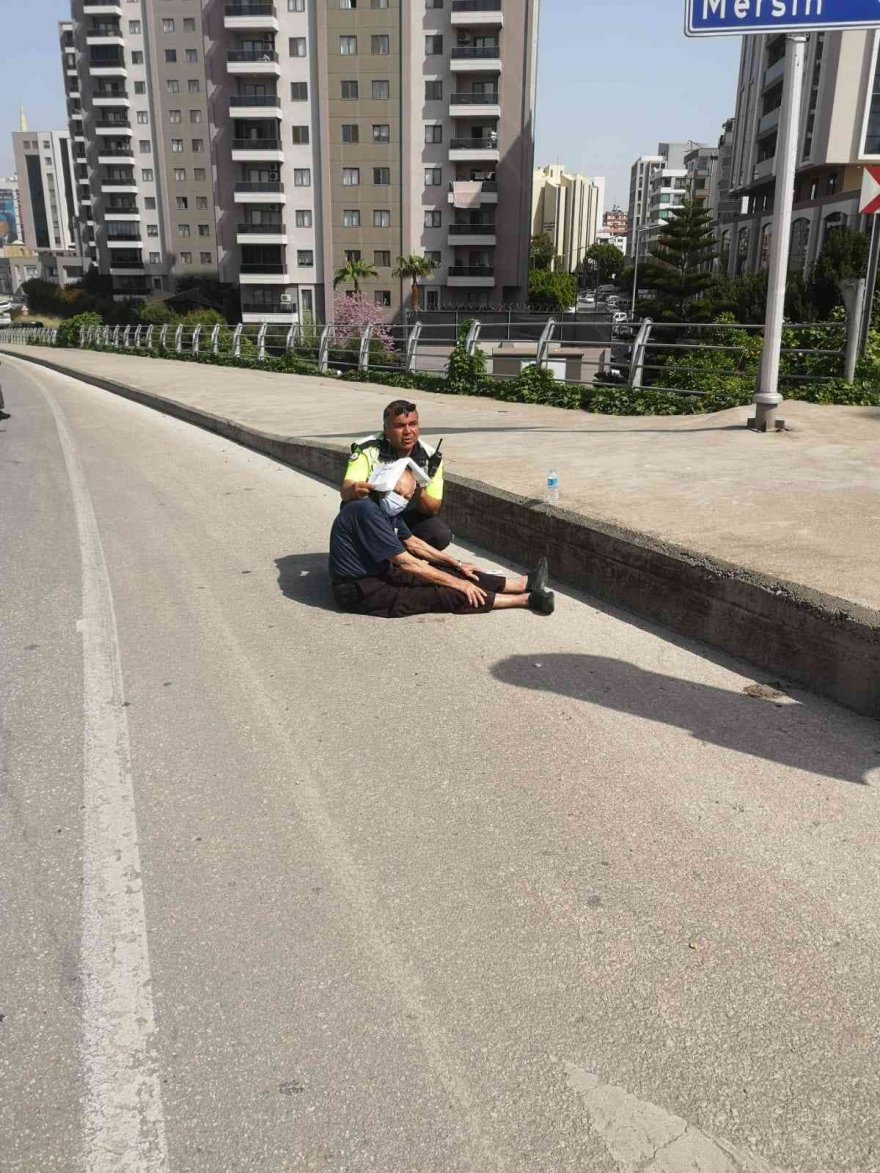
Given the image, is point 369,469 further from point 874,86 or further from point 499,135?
point 499,135

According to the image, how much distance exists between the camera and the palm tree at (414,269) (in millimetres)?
64562

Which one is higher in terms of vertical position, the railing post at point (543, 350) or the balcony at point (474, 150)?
the balcony at point (474, 150)

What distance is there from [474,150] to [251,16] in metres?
18.4

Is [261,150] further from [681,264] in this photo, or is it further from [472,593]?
[472,593]

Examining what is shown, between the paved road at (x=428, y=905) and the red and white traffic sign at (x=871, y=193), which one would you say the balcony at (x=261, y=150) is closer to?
the red and white traffic sign at (x=871, y=193)

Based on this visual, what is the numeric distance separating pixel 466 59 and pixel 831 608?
2666 inches

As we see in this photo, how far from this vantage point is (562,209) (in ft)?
561

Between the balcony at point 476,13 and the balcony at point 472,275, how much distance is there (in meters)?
15.0

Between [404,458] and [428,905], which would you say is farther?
[404,458]

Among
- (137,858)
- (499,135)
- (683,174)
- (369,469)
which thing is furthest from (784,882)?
(683,174)

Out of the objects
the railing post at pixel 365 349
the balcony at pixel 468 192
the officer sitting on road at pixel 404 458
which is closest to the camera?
the officer sitting on road at pixel 404 458

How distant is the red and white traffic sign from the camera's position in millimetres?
9914

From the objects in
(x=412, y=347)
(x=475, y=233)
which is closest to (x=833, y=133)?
(x=475, y=233)

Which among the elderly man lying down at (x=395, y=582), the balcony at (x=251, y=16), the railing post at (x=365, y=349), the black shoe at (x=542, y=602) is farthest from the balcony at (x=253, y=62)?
the black shoe at (x=542, y=602)
